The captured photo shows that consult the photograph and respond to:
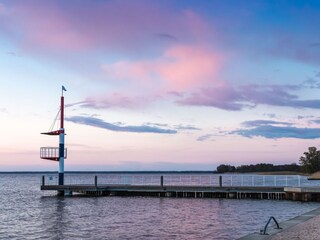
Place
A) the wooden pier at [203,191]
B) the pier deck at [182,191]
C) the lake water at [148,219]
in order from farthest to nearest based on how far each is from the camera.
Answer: the pier deck at [182,191] → the wooden pier at [203,191] → the lake water at [148,219]

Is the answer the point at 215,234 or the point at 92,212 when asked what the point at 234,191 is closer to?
the point at 92,212

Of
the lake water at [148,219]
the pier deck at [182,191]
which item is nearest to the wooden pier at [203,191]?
the pier deck at [182,191]

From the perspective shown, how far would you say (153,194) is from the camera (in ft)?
198

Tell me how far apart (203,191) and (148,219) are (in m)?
21.3

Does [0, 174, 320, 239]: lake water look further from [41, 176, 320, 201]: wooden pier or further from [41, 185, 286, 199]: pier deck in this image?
[41, 185, 286, 199]: pier deck

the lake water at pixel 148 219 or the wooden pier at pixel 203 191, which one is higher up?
the wooden pier at pixel 203 191

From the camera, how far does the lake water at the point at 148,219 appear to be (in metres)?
29.7

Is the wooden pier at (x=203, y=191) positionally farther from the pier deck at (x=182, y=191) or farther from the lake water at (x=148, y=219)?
the lake water at (x=148, y=219)

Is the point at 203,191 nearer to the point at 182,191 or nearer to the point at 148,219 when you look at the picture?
the point at 182,191

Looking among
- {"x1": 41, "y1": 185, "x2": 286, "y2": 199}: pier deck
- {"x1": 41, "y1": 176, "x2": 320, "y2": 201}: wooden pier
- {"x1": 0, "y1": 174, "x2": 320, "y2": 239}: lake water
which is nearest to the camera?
{"x1": 0, "y1": 174, "x2": 320, "y2": 239}: lake water

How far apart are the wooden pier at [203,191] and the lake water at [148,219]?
1.92 m

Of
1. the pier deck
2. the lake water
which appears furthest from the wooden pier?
the lake water

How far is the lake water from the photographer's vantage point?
29688 mm

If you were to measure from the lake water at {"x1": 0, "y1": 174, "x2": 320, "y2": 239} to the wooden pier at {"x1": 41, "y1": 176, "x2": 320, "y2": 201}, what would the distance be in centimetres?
192
